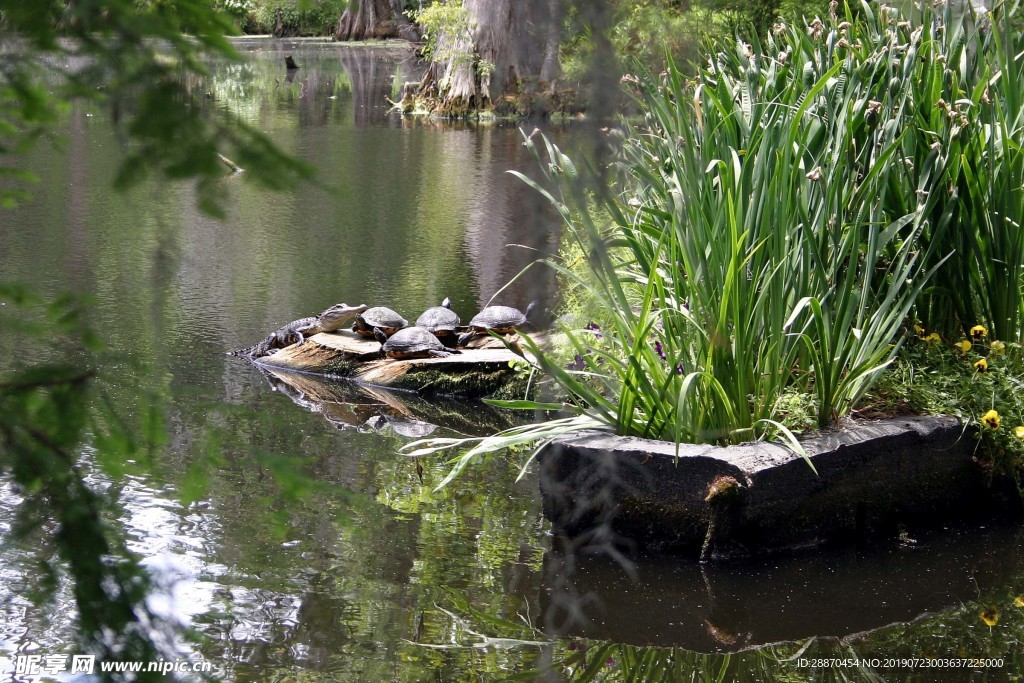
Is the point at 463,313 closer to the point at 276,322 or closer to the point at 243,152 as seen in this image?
the point at 276,322

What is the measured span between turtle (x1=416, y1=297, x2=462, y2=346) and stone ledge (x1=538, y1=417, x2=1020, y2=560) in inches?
105

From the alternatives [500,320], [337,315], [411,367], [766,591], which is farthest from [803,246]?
[337,315]

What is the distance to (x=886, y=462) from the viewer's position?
3750mm

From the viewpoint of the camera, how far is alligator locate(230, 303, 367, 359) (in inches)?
247

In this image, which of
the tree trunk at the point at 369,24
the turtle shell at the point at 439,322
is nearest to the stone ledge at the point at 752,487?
the turtle shell at the point at 439,322

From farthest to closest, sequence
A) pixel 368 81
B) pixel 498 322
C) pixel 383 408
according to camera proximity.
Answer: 1. pixel 368 81
2. pixel 498 322
3. pixel 383 408

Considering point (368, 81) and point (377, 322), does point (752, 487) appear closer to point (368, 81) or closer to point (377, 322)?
point (377, 322)

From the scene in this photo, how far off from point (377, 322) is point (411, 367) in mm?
549

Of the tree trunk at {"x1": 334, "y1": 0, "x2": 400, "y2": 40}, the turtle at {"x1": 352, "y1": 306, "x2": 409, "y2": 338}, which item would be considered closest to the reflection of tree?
the tree trunk at {"x1": 334, "y1": 0, "x2": 400, "y2": 40}

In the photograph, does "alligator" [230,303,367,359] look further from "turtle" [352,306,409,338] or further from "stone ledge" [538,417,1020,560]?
"stone ledge" [538,417,1020,560]

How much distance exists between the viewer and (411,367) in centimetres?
596

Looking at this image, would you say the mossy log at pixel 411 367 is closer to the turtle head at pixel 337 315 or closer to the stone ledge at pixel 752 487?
the turtle head at pixel 337 315

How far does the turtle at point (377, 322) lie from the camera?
251 inches

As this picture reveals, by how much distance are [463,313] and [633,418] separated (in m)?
3.74
